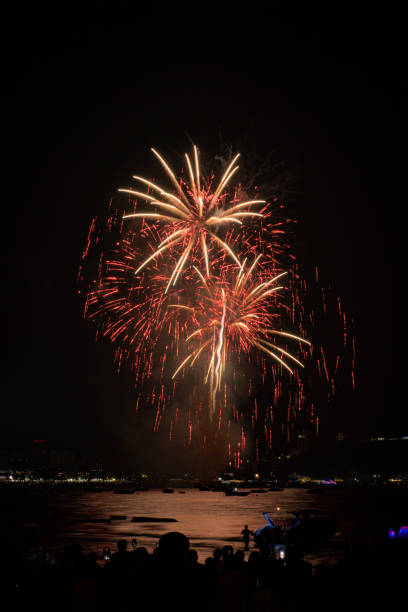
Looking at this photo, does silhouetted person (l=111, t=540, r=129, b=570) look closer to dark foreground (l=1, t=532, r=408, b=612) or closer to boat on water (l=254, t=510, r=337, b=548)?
dark foreground (l=1, t=532, r=408, b=612)

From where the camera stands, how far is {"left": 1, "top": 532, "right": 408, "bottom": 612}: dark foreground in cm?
850

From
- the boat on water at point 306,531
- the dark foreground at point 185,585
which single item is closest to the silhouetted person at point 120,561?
the dark foreground at point 185,585

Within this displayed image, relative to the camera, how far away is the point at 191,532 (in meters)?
50.8

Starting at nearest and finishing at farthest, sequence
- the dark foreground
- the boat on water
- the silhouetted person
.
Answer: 1. the dark foreground
2. the silhouetted person
3. the boat on water

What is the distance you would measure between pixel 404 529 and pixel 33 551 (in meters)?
23.0

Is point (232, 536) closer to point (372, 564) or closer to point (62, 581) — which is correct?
point (372, 564)

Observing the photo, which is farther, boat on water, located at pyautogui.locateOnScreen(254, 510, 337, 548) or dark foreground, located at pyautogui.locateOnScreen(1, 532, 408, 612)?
boat on water, located at pyautogui.locateOnScreen(254, 510, 337, 548)

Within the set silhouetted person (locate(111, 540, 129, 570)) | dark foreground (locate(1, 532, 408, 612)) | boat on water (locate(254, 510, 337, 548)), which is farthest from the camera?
boat on water (locate(254, 510, 337, 548))

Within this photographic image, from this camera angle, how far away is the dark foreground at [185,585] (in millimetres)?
8500

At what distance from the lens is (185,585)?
27.8ft

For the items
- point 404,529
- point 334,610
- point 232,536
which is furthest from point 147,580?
point 232,536

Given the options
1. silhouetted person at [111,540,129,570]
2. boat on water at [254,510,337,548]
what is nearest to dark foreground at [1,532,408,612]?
silhouetted person at [111,540,129,570]

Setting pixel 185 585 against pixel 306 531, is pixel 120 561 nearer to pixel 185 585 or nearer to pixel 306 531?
pixel 185 585

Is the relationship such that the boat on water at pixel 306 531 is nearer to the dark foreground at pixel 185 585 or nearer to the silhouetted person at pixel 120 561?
the dark foreground at pixel 185 585
